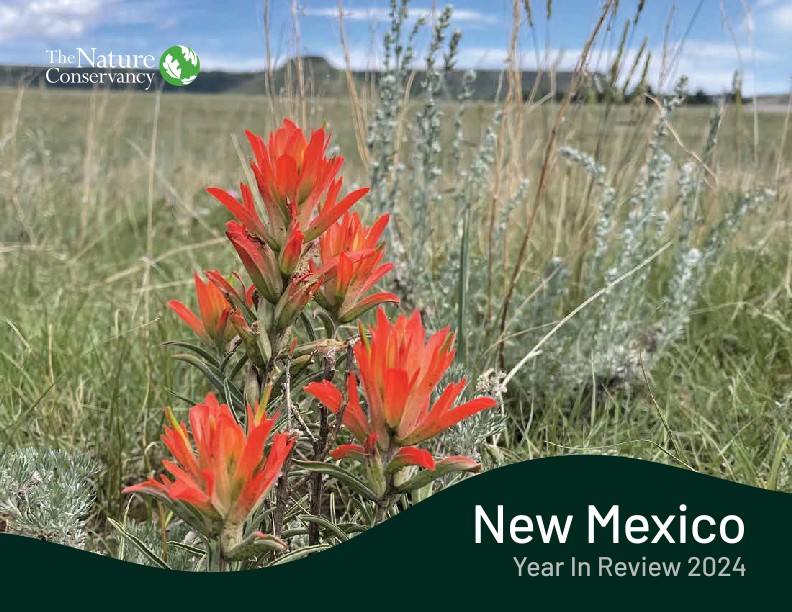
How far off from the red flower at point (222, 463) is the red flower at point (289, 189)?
26 cm

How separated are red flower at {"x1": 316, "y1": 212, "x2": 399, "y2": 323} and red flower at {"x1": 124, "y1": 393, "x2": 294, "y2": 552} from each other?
0.95 ft

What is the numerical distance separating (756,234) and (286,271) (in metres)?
3.37

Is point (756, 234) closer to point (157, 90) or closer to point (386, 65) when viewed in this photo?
point (386, 65)

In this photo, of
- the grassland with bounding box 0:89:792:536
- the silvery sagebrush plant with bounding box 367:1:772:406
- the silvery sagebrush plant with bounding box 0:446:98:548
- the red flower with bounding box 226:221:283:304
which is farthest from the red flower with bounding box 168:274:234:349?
the silvery sagebrush plant with bounding box 367:1:772:406

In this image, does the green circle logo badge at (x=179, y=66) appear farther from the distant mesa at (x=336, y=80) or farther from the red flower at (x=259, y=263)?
the red flower at (x=259, y=263)

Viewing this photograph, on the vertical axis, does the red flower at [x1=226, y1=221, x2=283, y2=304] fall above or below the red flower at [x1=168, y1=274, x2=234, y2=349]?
above

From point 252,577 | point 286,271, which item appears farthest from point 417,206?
point 252,577

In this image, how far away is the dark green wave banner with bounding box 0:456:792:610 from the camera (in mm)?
1041

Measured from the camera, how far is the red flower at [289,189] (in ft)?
3.28

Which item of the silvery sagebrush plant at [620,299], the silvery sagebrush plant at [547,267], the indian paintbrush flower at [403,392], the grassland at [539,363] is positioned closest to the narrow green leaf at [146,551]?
the indian paintbrush flower at [403,392]

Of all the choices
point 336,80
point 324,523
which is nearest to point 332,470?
point 324,523

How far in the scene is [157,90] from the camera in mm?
3086

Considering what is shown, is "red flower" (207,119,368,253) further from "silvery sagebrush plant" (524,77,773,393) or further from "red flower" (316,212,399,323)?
"silvery sagebrush plant" (524,77,773,393)

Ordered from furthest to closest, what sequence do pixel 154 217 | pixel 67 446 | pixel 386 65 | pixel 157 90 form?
pixel 154 217 → pixel 157 90 → pixel 386 65 → pixel 67 446
